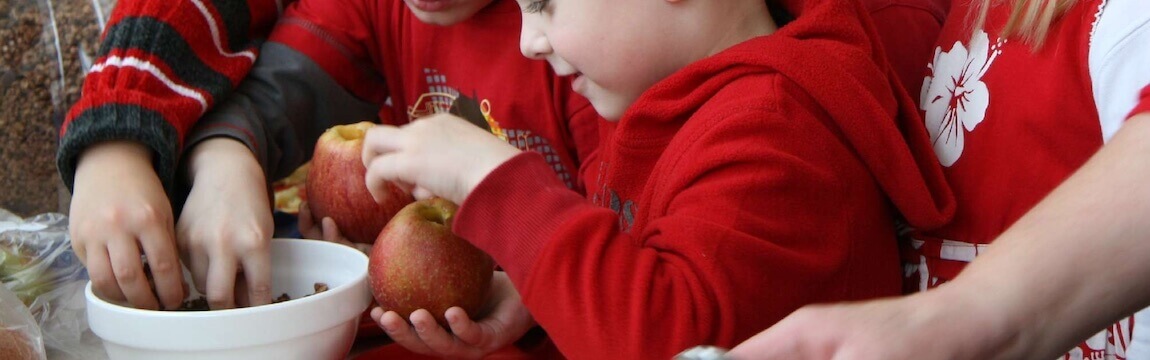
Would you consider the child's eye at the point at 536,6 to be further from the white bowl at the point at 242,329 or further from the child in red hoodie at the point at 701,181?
the white bowl at the point at 242,329

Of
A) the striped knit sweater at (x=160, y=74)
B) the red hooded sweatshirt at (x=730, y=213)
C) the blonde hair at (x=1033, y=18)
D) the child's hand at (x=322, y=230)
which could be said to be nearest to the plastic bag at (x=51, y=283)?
the striped knit sweater at (x=160, y=74)

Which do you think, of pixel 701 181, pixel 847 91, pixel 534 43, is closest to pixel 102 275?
pixel 534 43

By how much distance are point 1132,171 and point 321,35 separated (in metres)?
0.94

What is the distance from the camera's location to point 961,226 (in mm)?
824

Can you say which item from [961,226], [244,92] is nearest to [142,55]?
[244,92]

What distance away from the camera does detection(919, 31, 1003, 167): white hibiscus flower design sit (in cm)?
84

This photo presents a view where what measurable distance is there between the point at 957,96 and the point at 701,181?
28 centimetres

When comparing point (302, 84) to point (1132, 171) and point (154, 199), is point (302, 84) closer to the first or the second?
point (154, 199)

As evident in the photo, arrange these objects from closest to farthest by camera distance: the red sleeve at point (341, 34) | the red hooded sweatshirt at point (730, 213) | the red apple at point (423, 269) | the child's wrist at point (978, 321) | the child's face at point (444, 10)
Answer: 1. the child's wrist at point (978, 321)
2. the red hooded sweatshirt at point (730, 213)
3. the red apple at point (423, 269)
4. the child's face at point (444, 10)
5. the red sleeve at point (341, 34)

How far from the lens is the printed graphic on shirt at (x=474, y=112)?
1200 mm

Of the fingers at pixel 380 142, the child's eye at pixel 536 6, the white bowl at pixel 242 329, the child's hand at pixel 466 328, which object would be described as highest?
the child's eye at pixel 536 6

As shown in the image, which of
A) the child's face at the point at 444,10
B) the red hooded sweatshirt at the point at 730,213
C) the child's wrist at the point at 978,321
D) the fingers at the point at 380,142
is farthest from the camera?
the child's face at the point at 444,10

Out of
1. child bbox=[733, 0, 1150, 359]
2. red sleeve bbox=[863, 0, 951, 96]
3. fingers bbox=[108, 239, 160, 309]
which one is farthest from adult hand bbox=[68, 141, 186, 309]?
red sleeve bbox=[863, 0, 951, 96]

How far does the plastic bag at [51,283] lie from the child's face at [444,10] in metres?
0.42
